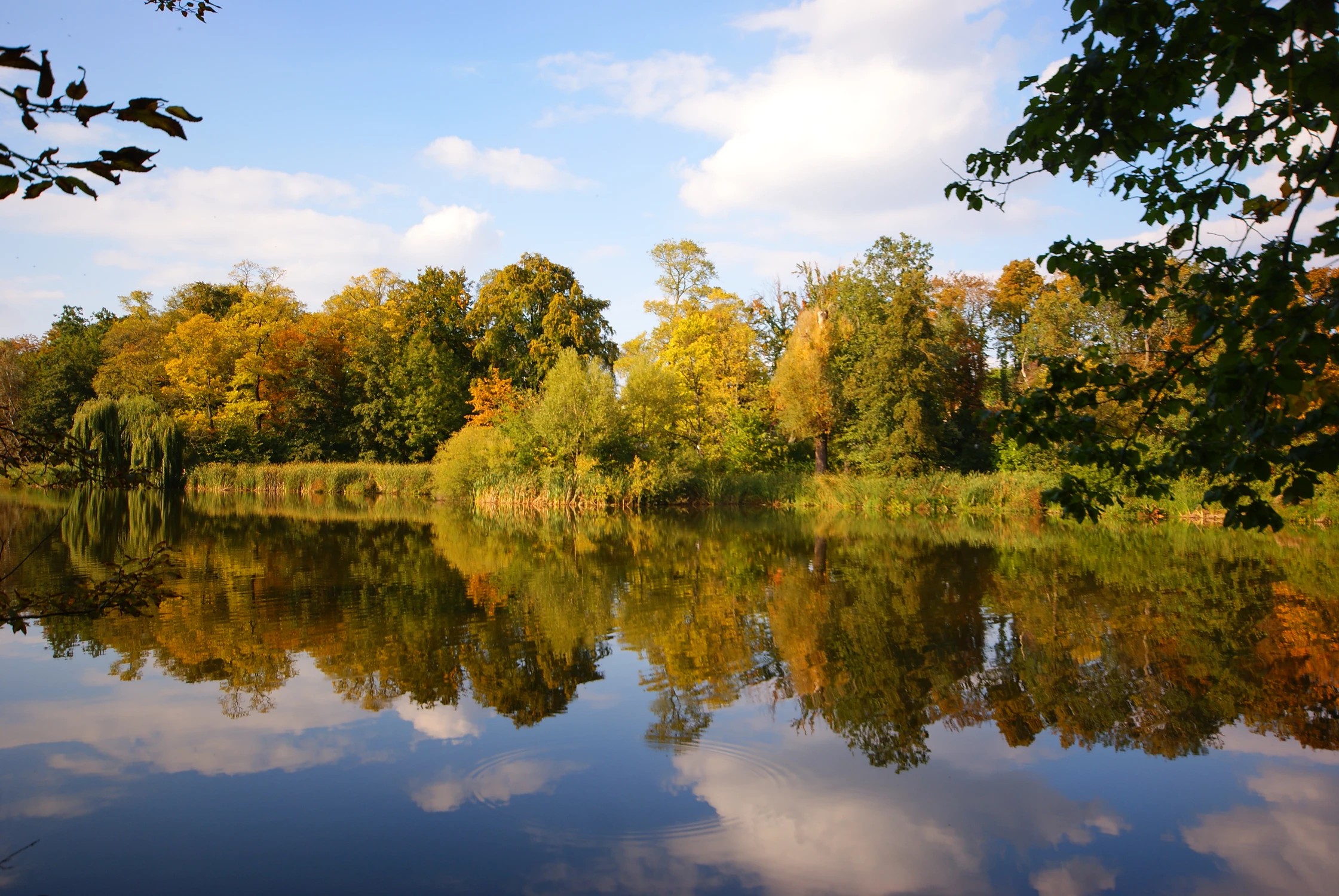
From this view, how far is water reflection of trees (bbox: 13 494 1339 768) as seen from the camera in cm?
666

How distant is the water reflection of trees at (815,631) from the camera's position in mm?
6664

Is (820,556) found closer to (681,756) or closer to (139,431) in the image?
(681,756)

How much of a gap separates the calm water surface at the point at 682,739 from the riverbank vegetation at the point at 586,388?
12719 mm

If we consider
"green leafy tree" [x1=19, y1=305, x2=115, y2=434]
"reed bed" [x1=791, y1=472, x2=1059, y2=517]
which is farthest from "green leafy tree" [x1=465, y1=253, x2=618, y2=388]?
"green leafy tree" [x1=19, y1=305, x2=115, y2=434]

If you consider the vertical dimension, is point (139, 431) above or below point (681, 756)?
above

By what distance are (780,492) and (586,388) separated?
8.24 meters

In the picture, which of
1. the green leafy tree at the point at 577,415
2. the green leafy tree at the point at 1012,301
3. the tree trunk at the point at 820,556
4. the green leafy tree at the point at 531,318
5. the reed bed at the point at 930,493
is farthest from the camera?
the green leafy tree at the point at 531,318

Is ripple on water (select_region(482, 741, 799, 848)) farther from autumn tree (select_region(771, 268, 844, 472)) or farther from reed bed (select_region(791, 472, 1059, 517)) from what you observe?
autumn tree (select_region(771, 268, 844, 472))

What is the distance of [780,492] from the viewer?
3153 cm

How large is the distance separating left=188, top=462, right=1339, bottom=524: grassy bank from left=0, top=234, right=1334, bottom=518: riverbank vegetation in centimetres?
8

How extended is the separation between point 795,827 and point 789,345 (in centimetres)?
2909

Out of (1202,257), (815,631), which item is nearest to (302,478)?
(815,631)

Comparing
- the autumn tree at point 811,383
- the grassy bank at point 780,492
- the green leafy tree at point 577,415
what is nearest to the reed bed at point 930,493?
the grassy bank at point 780,492

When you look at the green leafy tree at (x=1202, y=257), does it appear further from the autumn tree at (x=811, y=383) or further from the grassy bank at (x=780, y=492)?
the autumn tree at (x=811, y=383)
